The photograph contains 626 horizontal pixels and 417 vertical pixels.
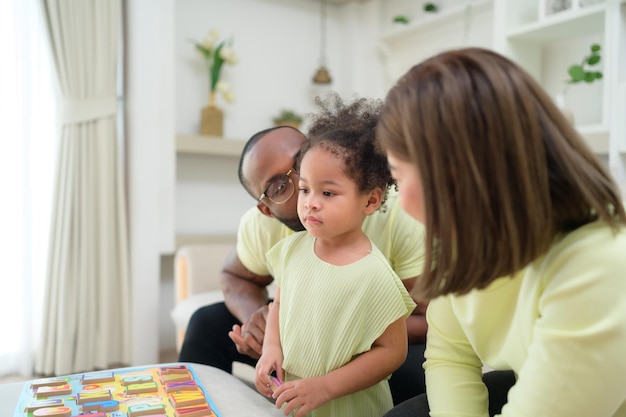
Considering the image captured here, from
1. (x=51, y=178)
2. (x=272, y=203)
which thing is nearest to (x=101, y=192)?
(x=51, y=178)

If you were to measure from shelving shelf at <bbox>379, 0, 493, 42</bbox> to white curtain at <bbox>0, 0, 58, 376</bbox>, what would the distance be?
1978 mm

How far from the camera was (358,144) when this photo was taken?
3.35 feet

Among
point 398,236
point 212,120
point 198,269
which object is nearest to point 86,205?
point 198,269

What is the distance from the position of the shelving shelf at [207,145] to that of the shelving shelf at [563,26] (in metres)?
1.53

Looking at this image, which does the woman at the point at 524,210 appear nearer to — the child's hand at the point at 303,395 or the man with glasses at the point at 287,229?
the child's hand at the point at 303,395

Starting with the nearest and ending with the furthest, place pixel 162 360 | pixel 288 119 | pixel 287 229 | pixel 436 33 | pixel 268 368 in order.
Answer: pixel 268 368
pixel 287 229
pixel 162 360
pixel 436 33
pixel 288 119

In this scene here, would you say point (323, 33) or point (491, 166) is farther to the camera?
point (323, 33)

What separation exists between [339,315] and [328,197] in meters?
0.21

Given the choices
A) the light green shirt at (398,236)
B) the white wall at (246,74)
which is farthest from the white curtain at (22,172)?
the light green shirt at (398,236)

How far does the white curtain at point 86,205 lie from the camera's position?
2.81m

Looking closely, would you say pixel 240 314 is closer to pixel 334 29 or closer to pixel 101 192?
pixel 101 192

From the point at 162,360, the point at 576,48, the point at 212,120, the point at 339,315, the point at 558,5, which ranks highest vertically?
the point at 558,5

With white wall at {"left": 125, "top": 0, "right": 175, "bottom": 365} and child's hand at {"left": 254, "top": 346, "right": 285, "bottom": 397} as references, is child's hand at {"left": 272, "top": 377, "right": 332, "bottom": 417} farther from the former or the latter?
white wall at {"left": 125, "top": 0, "right": 175, "bottom": 365}

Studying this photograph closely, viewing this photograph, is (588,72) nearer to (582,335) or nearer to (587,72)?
(587,72)
